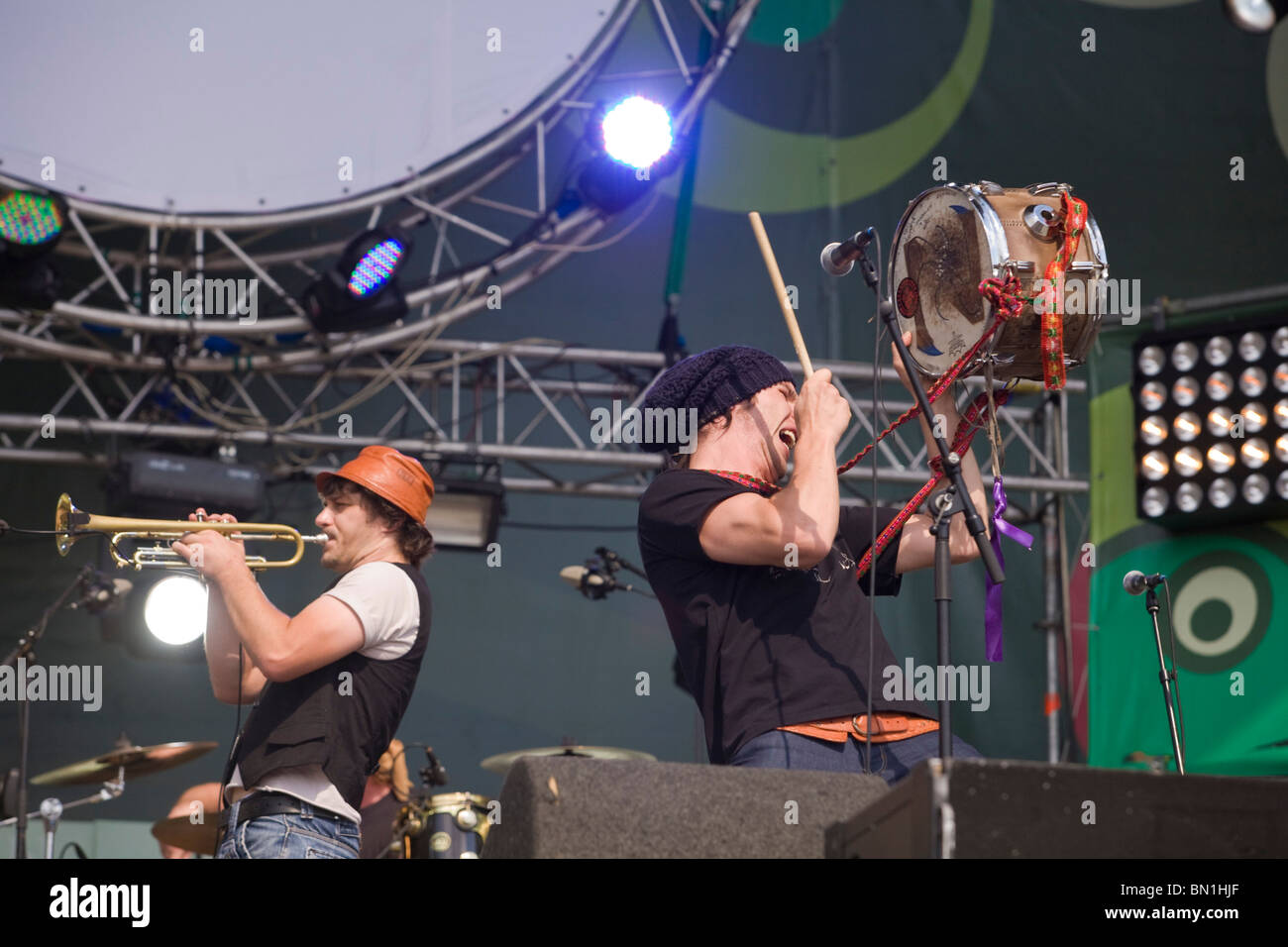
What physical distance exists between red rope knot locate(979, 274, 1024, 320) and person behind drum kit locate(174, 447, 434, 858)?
4.90ft

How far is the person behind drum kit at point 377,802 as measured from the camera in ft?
21.7

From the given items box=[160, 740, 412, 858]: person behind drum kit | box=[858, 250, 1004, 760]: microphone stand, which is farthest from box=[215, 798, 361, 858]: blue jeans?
box=[160, 740, 412, 858]: person behind drum kit

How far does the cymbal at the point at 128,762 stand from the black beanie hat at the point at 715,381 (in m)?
3.89

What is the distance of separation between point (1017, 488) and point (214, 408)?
167 inches

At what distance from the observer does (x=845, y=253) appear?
3.10 metres

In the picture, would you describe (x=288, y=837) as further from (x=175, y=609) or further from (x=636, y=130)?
(x=636, y=130)

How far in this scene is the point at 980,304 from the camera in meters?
3.10

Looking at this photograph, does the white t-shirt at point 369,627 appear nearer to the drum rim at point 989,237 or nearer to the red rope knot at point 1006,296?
the drum rim at point 989,237

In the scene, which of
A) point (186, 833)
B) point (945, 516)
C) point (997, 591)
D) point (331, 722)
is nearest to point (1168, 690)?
point (997, 591)

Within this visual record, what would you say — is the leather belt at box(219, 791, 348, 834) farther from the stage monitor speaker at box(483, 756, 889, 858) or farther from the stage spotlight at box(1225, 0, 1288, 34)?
the stage spotlight at box(1225, 0, 1288, 34)

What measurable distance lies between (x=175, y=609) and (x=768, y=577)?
178 inches

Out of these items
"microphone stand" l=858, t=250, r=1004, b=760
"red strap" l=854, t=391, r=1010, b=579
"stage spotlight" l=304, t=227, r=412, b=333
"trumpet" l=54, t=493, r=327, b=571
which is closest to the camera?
"microphone stand" l=858, t=250, r=1004, b=760

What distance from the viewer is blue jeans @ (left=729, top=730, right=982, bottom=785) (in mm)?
2867
